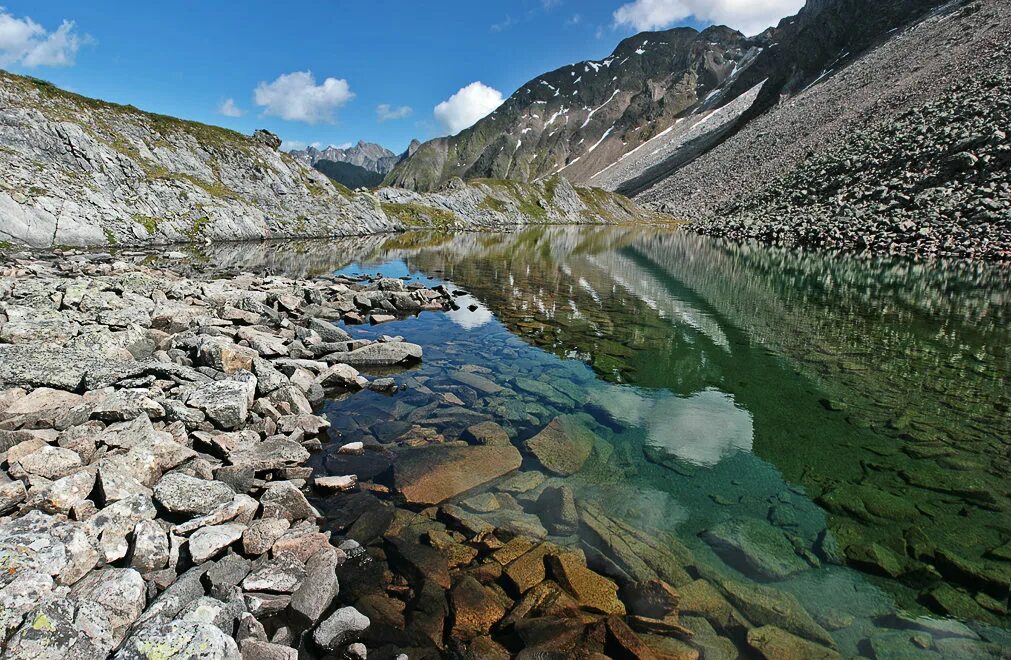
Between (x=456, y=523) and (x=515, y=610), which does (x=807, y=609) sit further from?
(x=456, y=523)

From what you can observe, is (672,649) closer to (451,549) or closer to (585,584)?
(585,584)

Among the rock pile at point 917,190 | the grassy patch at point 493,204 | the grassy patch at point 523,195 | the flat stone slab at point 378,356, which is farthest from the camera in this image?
the grassy patch at point 523,195

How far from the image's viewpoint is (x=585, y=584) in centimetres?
739

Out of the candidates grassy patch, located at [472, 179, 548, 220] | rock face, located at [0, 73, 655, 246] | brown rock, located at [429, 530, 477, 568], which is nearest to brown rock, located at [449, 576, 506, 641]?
brown rock, located at [429, 530, 477, 568]

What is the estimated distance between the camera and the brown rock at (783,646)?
6324 mm

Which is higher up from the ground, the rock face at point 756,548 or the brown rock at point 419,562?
the brown rock at point 419,562

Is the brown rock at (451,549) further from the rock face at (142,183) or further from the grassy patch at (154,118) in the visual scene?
the grassy patch at (154,118)

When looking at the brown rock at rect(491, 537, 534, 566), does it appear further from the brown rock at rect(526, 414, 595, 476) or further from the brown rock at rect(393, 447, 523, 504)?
the brown rock at rect(526, 414, 595, 476)

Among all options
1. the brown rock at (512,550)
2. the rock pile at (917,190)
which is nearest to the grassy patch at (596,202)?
the rock pile at (917,190)

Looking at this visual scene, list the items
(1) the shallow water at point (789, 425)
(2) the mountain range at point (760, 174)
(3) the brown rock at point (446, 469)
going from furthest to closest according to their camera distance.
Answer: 1. (2) the mountain range at point (760, 174)
2. (3) the brown rock at point (446, 469)
3. (1) the shallow water at point (789, 425)

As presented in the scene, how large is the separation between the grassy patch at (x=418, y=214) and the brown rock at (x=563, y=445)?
109459mm

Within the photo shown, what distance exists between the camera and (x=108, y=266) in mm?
31984

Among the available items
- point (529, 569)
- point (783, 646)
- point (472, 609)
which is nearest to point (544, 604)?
point (529, 569)

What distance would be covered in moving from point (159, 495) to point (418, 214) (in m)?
122
